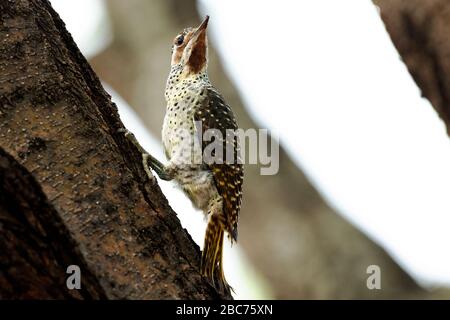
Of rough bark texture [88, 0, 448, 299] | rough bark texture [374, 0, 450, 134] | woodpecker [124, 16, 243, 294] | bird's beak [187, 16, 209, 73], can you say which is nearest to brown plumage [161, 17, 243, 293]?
woodpecker [124, 16, 243, 294]

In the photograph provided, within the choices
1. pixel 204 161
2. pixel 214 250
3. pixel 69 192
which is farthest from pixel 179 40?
pixel 69 192

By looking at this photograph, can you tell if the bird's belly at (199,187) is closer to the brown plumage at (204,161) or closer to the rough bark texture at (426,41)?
the brown plumage at (204,161)

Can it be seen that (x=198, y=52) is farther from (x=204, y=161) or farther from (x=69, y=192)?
(x=69, y=192)

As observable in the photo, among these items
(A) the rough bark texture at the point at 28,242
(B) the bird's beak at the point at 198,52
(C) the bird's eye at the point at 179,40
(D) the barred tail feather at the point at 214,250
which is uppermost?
(C) the bird's eye at the point at 179,40

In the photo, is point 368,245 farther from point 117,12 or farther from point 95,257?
point 95,257

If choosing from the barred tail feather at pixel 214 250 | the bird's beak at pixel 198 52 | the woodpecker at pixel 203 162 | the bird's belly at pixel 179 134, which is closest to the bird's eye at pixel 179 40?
the bird's beak at pixel 198 52

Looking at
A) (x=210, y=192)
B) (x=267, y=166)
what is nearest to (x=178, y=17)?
(x=267, y=166)
